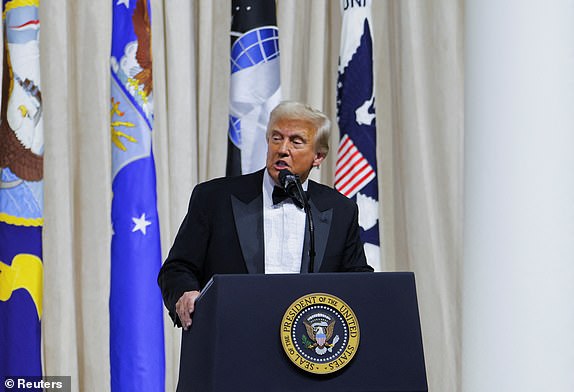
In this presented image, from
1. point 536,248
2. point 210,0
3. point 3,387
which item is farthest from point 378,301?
point 210,0

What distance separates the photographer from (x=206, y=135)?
5.29 metres

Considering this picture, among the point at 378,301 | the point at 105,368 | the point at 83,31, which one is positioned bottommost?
the point at 105,368

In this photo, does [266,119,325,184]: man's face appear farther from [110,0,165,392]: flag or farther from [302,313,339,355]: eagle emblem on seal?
[110,0,165,392]: flag

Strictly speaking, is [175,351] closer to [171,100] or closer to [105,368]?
[105,368]

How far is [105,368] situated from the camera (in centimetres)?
491

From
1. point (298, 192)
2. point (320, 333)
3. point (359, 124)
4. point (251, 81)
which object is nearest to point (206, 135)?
point (251, 81)

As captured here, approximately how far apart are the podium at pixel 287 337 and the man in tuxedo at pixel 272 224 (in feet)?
1.30

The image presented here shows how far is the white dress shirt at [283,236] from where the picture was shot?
2.85 meters

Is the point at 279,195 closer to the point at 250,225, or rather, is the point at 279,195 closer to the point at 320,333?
the point at 250,225

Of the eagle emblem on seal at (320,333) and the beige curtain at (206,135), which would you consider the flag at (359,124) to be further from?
the eagle emblem on seal at (320,333)

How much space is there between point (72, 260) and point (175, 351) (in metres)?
0.66

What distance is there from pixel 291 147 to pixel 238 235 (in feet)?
0.94

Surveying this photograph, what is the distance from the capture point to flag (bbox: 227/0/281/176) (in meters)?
4.68

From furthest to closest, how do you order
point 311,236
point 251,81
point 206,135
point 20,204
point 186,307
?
point 206,135, point 251,81, point 20,204, point 311,236, point 186,307
